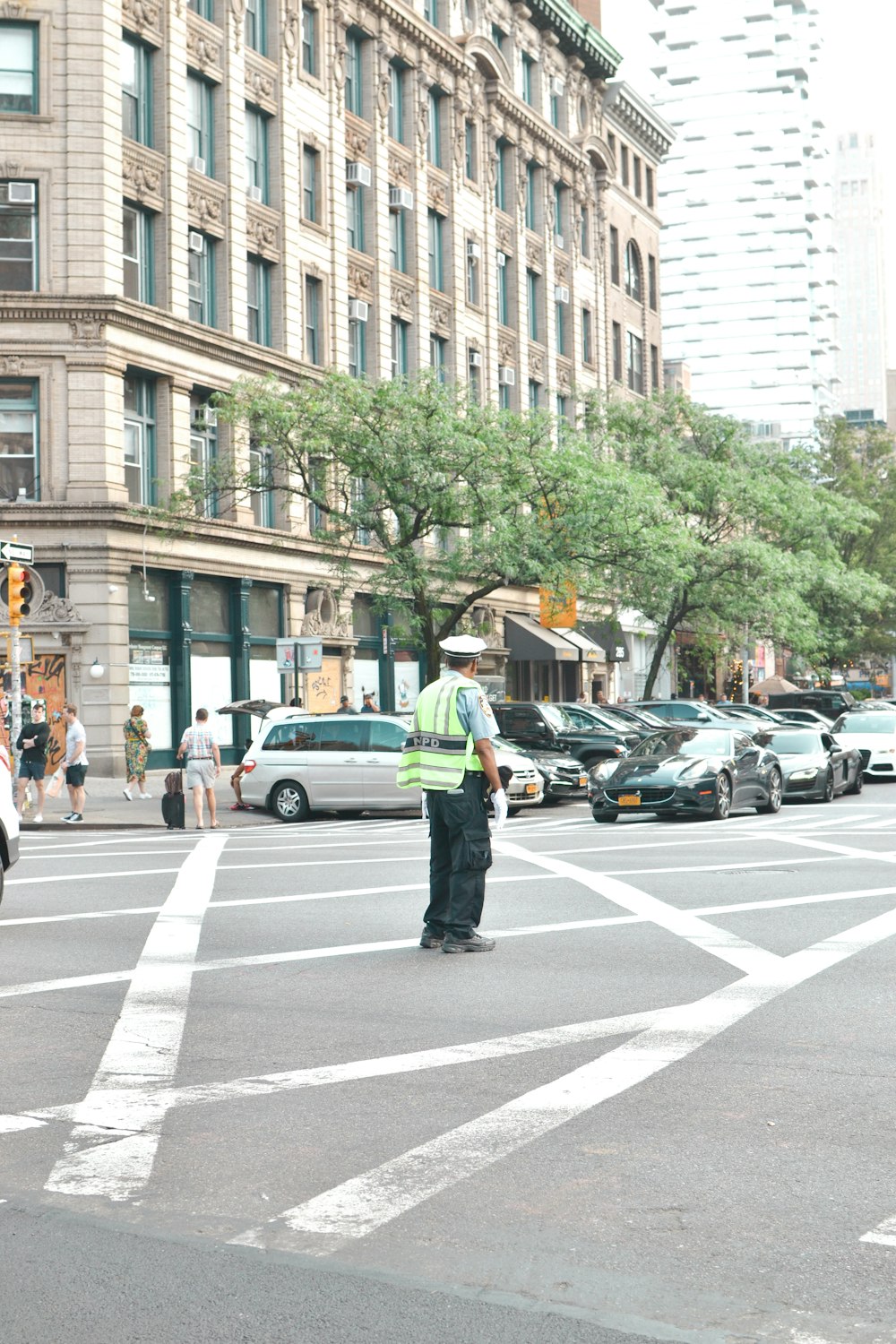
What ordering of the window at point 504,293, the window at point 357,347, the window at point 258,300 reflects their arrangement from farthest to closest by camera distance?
the window at point 504,293 → the window at point 357,347 → the window at point 258,300

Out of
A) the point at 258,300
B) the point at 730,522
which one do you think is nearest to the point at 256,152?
the point at 258,300

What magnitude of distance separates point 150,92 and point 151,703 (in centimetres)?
1311

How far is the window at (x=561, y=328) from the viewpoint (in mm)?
56406

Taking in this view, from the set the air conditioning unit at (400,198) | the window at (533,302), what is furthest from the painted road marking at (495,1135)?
the window at (533,302)

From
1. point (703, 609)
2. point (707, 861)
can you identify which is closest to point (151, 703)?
point (703, 609)

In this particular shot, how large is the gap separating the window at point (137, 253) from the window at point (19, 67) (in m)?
2.79

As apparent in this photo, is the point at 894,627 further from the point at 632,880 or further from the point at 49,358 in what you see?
the point at 632,880

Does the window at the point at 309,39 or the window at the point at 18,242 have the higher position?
the window at the point at 309,39

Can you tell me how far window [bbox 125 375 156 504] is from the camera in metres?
34.2

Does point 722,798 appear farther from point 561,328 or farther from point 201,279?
point 561,328

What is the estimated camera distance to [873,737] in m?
35.3

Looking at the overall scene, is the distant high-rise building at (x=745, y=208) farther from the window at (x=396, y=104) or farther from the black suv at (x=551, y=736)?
the black suv at (x=551, y=736)

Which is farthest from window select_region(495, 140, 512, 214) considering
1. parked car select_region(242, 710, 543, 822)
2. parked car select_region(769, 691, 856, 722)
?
parked car select_region(242, 710, 543, 822)

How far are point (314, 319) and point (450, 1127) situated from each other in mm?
36949
